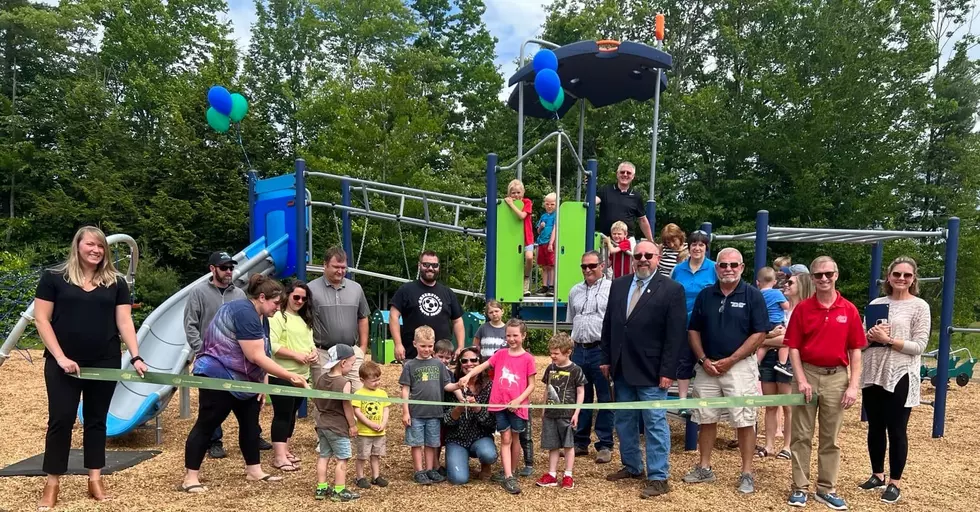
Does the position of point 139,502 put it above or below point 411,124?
below

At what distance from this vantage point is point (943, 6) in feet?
74.2

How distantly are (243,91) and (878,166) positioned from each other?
23243 millimetres

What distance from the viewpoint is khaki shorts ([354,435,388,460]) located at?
4.42 meters

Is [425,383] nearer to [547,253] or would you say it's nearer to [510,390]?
[510,390]

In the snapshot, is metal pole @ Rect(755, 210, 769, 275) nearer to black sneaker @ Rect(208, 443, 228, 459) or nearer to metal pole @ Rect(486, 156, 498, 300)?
metal pole @ Rect(486, 156, 498, 300)

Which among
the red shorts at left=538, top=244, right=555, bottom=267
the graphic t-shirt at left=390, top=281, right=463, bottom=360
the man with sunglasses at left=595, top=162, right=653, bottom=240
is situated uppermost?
the man with sunglasses at left=595, top=162, right=653, bottom=240

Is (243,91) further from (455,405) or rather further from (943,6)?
(943,6)

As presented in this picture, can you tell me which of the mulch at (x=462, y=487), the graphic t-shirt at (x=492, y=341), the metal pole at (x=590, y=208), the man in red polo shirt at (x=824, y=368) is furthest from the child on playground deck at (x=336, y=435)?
the man in red polo shirt at (x=824, y=368)

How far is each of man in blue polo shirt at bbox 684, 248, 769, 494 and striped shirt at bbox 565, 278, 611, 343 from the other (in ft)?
2.84

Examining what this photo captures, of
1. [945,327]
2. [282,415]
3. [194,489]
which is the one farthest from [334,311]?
[945,327]

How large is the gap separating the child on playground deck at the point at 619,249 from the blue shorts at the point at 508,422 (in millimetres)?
2104

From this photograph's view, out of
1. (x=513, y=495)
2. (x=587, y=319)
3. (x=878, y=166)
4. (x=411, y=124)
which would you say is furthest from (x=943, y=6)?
(x=513, y=495)

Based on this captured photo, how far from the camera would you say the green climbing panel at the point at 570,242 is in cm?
614

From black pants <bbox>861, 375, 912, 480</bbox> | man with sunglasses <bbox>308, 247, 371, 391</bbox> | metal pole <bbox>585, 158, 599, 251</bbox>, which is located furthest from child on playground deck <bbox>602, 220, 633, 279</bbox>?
man with sunglasses <bbox>308, 247, 371, 391</bbox>
